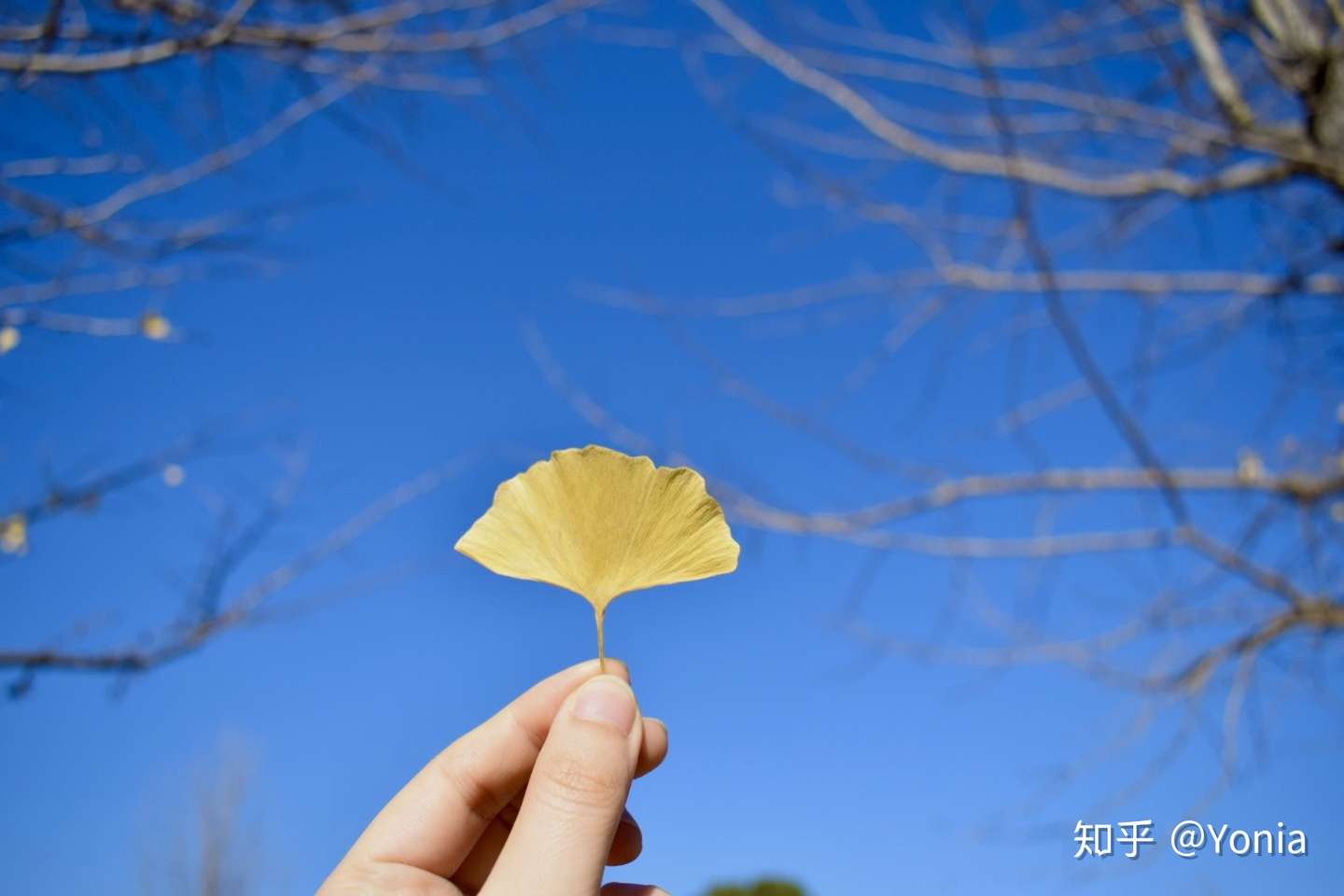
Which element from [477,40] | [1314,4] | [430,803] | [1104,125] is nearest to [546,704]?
[430,803]

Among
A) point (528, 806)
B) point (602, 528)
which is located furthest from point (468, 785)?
point (602, 528)

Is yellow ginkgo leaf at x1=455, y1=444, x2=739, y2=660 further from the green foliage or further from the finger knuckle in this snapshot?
the green foliage

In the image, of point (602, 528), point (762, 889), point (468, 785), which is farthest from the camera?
point (762, 889)

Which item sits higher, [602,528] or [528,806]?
[602,528]

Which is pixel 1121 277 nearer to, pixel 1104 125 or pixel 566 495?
pixel 1104 125

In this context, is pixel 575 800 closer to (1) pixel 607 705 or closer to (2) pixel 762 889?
(1) pixel 607 705

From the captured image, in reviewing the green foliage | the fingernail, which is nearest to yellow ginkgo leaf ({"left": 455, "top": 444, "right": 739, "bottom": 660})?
the fingernail
